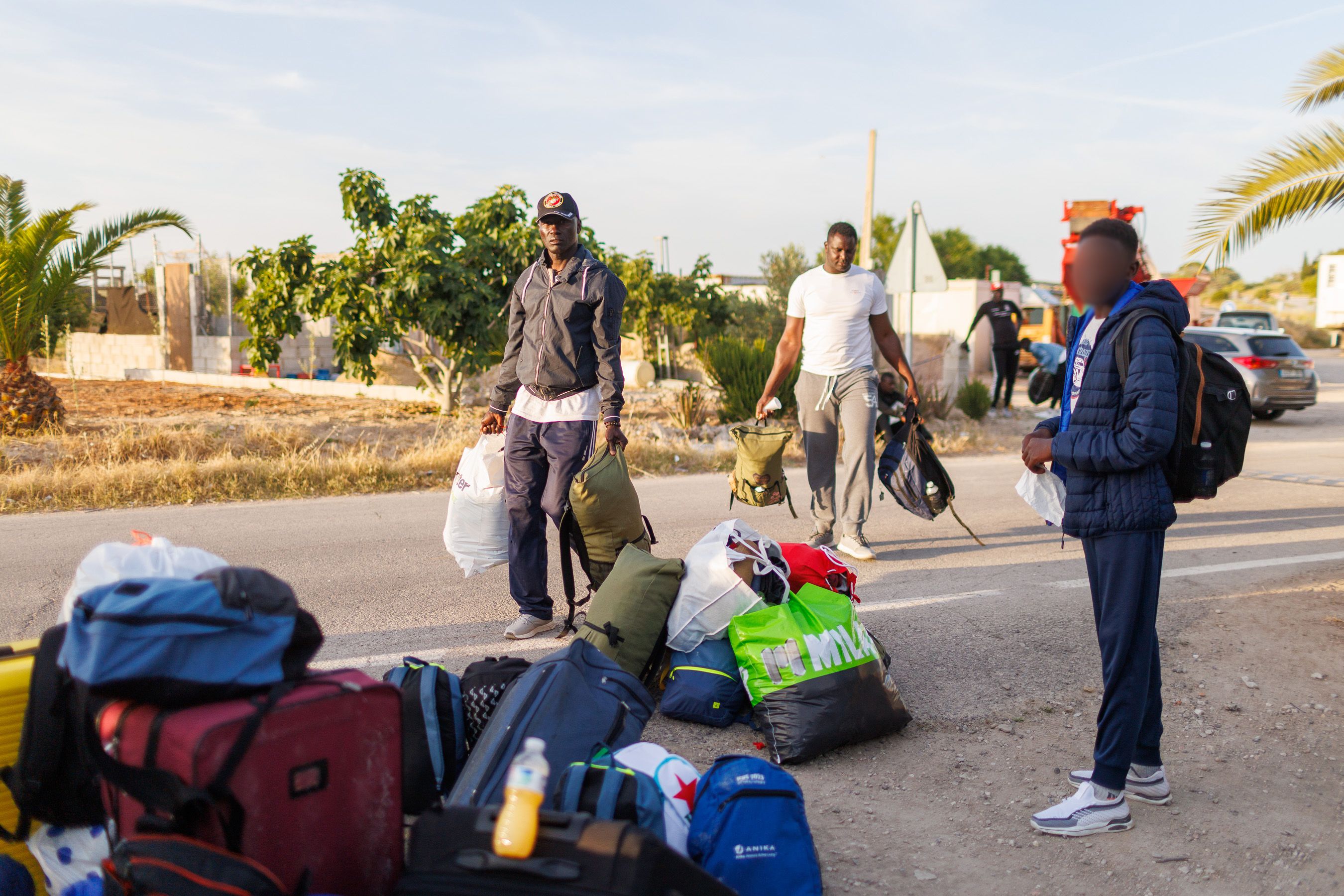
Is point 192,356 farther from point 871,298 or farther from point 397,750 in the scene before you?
point 397,750

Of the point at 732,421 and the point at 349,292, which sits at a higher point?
the point at 349,292

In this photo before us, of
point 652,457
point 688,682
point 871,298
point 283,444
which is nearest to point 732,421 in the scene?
point 652,457

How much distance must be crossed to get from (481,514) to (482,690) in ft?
6.27

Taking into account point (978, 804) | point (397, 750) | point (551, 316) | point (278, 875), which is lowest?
point (978, 804)

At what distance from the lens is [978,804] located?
131 inches

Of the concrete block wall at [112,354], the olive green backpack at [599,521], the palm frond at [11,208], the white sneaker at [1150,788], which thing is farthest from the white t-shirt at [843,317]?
the concrete block wall at [112,354]

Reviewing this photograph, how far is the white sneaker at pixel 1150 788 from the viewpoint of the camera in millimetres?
3291

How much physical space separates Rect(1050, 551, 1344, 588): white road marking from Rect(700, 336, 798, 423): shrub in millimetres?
6507

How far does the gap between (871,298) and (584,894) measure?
15.7 feet

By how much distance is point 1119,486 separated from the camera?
10.0 feet

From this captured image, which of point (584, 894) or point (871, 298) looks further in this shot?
point (871, 298)

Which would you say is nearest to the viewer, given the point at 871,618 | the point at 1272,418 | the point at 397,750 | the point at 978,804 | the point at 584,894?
the point at 584,894

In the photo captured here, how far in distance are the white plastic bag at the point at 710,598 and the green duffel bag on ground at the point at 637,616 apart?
0.06 metres

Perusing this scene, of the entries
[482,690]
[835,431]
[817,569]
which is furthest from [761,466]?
[482,690]
